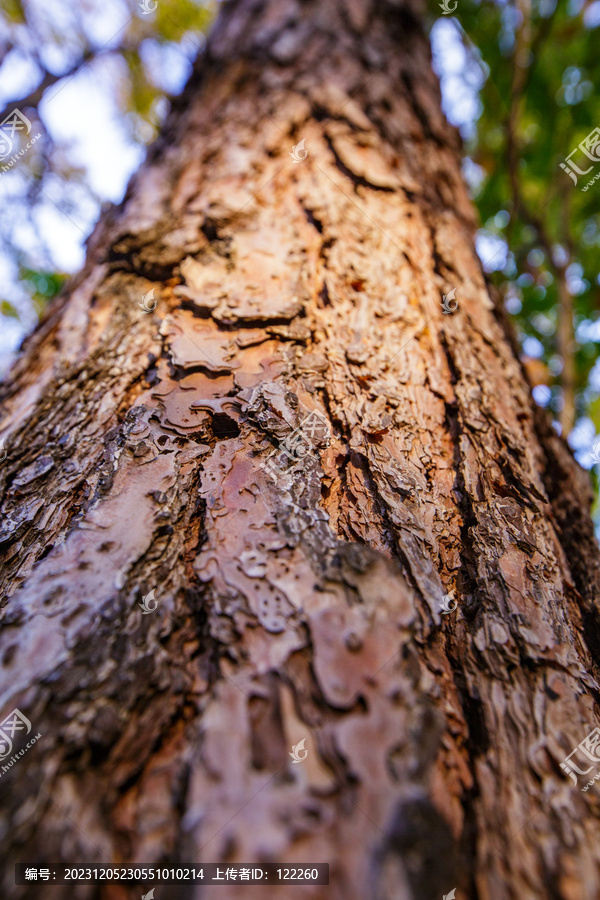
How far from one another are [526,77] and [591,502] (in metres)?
2.88

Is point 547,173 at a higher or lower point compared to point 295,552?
higher

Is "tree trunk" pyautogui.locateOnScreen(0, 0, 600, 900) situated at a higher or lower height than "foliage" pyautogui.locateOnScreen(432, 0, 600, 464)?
lower

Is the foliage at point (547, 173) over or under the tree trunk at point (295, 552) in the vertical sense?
over

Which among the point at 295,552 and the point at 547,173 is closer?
the point at 295,552

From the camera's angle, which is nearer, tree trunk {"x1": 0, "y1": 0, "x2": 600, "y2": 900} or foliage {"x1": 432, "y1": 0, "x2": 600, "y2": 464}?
tree trunk {"x1": 0, "y1": 0, "x2": 600, "y2": 900}

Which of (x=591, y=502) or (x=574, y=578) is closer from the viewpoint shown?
(x=574, y=578)

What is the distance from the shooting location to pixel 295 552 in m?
0.94

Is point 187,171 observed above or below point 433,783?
above

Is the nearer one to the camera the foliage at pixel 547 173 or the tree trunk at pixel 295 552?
the tree trunk at pixel 295 552

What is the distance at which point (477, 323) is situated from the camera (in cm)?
164

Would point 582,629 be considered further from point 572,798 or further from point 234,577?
point 234,577

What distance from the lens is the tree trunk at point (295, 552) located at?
0.68 meters

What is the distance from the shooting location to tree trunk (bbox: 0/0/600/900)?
2.25ft

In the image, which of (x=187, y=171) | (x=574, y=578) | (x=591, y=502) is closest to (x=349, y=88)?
(x=187, y=171)
